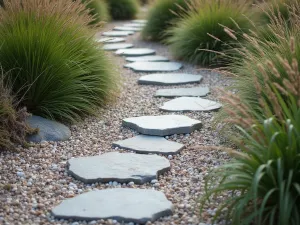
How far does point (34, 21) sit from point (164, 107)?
4.09ft

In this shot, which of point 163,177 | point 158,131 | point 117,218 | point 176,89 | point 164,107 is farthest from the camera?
point 176,89

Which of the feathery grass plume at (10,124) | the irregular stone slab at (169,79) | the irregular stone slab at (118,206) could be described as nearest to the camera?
the irregular stone slab at (118,206)

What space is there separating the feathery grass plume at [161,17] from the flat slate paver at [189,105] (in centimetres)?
286

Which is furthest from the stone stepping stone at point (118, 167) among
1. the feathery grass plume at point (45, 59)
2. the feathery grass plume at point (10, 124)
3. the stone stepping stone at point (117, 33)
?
the stone stepping stone at point (117, 33)

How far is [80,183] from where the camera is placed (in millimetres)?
2908

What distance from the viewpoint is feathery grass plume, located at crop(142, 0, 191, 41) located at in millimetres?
7363

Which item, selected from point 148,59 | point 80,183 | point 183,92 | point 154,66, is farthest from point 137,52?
point 80,183

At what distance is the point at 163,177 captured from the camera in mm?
3010

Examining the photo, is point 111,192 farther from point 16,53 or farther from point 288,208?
point 16,53

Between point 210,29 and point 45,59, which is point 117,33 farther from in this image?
point 45,59

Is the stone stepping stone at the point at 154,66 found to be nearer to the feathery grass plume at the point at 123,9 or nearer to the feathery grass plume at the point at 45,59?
the feathery grass plume at the point at 45,59

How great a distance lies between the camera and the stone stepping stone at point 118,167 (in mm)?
2908

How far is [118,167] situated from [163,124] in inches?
32.9

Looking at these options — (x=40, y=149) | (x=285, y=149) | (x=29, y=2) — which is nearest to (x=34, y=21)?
(x=29, y=2)
